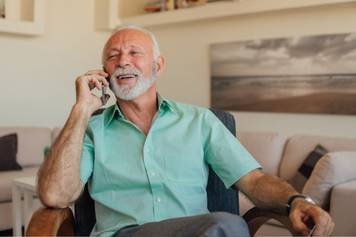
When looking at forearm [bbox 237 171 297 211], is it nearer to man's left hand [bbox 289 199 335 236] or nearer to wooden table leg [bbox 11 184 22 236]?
man's left hand [bbox 289 199 335 236]

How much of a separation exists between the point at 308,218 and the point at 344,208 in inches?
42.0

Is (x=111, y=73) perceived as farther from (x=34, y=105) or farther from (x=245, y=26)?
(x=34, y=105)

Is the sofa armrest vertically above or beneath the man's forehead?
beneath

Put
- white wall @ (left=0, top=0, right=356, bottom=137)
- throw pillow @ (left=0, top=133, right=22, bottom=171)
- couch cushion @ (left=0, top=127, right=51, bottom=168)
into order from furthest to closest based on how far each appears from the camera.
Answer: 1. couch cushion @ (left=0, top=127, right=51, bottom=168)
2. white wall @ (left=0, top=0, right=356, bottom=137)
3. throw pillow @ (left=0, top=133, right=22, bottom=171)

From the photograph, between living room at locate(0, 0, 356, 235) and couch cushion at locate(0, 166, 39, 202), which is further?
living room at locate(0, 0, 356, 235)

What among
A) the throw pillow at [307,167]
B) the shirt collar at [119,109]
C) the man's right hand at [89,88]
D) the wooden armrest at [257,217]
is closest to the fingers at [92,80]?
the man's right hand at [89,88]

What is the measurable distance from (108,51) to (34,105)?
2889 mm

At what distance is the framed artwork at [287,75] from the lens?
3537 mm

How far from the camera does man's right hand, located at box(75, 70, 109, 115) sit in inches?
68.9

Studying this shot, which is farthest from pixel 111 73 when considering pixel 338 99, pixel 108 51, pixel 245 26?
pixel 245 26

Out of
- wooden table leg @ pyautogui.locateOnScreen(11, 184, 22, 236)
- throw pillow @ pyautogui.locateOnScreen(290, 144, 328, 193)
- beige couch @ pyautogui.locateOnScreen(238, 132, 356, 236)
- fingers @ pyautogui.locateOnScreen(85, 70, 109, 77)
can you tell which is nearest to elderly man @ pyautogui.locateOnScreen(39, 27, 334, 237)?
fingers @ pyautogui.locateOnScreen(85, 70, 109, 77)

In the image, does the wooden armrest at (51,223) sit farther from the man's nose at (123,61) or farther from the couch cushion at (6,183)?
the couch cushion at (6,183)

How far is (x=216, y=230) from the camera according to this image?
1341mm

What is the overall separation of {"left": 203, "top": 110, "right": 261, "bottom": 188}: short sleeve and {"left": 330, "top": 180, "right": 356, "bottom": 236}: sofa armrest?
0.84m
